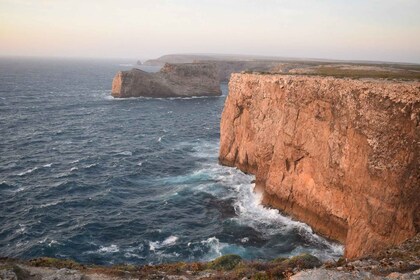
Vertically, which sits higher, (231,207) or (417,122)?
(417,122)

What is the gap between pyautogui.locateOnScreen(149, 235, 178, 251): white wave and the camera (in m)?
32.0

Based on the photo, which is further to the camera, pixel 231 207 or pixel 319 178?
pixel 231 207

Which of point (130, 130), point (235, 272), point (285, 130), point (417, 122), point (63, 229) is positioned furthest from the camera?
point (130, 130)

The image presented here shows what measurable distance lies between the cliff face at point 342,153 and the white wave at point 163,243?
42.0 feet

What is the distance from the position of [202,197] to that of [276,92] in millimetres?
15796

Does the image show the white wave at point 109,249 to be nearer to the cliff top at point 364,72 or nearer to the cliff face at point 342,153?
the cliff face at point 342,153

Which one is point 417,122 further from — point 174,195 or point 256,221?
point 174,195

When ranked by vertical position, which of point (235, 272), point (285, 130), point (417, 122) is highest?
point (417, 122)

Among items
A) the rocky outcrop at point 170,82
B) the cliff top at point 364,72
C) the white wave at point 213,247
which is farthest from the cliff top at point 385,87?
the rocky outcrop at point 170,82

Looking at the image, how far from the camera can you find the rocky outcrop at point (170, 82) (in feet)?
382

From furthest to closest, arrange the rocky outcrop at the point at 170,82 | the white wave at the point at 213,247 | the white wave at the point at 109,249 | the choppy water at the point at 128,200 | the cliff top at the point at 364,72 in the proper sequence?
the rocky outcrop at the point at 170,82 < the cliff top at the point at 364,72 < the choppy water at the point at 128,200 < the white wave at the point at 109,249 < the white wave at the point at 213,247

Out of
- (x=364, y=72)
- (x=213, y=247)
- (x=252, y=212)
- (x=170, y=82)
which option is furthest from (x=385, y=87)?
(x=170, y=82)

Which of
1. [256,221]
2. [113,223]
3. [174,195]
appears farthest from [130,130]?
[256,221]

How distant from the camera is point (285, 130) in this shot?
39250 mm
